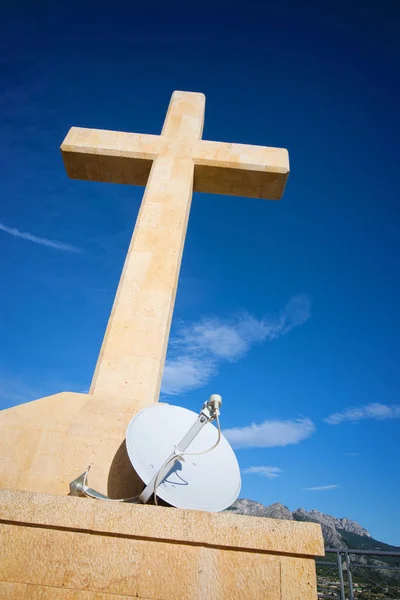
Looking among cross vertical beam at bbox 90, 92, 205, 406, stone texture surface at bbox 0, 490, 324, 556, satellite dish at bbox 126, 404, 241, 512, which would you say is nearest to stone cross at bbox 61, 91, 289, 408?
cross vertical beam at bbox 90, 92, 205, 406

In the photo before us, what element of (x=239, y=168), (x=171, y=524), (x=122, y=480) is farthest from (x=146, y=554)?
(x=239, y=168)

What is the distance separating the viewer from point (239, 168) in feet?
21.6

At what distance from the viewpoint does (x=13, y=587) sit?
2289 mm

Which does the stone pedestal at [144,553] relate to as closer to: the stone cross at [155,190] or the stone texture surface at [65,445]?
the stone texture surface at [65,445]

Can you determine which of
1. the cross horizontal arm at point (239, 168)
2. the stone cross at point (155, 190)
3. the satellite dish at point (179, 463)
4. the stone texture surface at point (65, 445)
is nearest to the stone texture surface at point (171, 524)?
the satellite dish at point (179, 463)

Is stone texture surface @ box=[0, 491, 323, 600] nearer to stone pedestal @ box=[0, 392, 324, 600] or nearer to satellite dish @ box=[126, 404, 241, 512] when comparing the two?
stone pedestal @ box=[0, 392, 324, 600]

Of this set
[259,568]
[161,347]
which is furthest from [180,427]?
[259,568]

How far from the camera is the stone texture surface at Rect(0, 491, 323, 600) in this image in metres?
2.28

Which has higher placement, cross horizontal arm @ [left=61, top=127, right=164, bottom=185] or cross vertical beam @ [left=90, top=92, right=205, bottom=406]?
cross horizontal arm @ [left=61, top=127, right=164, bottom=185]

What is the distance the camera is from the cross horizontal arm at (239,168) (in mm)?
6496

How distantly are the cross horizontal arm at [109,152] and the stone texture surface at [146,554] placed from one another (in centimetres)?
567

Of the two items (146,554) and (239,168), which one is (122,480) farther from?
(239,168)

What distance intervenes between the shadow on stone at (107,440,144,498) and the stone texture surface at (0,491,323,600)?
42.5 inches

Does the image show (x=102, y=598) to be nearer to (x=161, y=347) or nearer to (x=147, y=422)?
(x=147, y=422)
